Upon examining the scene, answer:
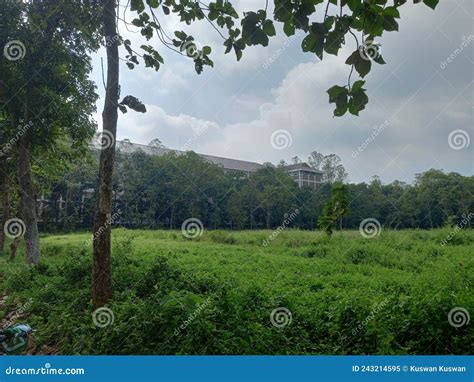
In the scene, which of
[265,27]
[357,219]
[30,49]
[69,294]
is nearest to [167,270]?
[69,294]

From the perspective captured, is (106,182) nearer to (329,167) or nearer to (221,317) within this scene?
(221,317)

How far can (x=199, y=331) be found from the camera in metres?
2.99

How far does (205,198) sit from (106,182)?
85.7 ft

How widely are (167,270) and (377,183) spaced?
21.3 metres

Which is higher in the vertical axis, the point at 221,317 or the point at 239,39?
the point at 239,39

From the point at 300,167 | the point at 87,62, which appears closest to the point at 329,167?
the point at 300,167

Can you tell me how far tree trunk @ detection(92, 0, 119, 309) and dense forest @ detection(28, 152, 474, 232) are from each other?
17134 mm

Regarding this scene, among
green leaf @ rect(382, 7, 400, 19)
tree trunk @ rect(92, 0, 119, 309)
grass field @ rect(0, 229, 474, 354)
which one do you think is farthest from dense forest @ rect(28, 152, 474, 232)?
green leaf @ rect(382, 7, 400, 19)

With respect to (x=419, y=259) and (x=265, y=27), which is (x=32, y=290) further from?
(x=419, y=259)

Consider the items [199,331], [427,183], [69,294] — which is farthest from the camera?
[427,183]

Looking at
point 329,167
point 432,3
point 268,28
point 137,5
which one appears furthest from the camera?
point 329,167

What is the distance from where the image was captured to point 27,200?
8094 millimetres

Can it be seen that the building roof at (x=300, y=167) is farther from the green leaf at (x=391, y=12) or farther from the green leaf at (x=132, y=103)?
the green leaf at (x=391, y=12)

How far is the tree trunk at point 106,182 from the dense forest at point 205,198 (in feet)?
56.2
